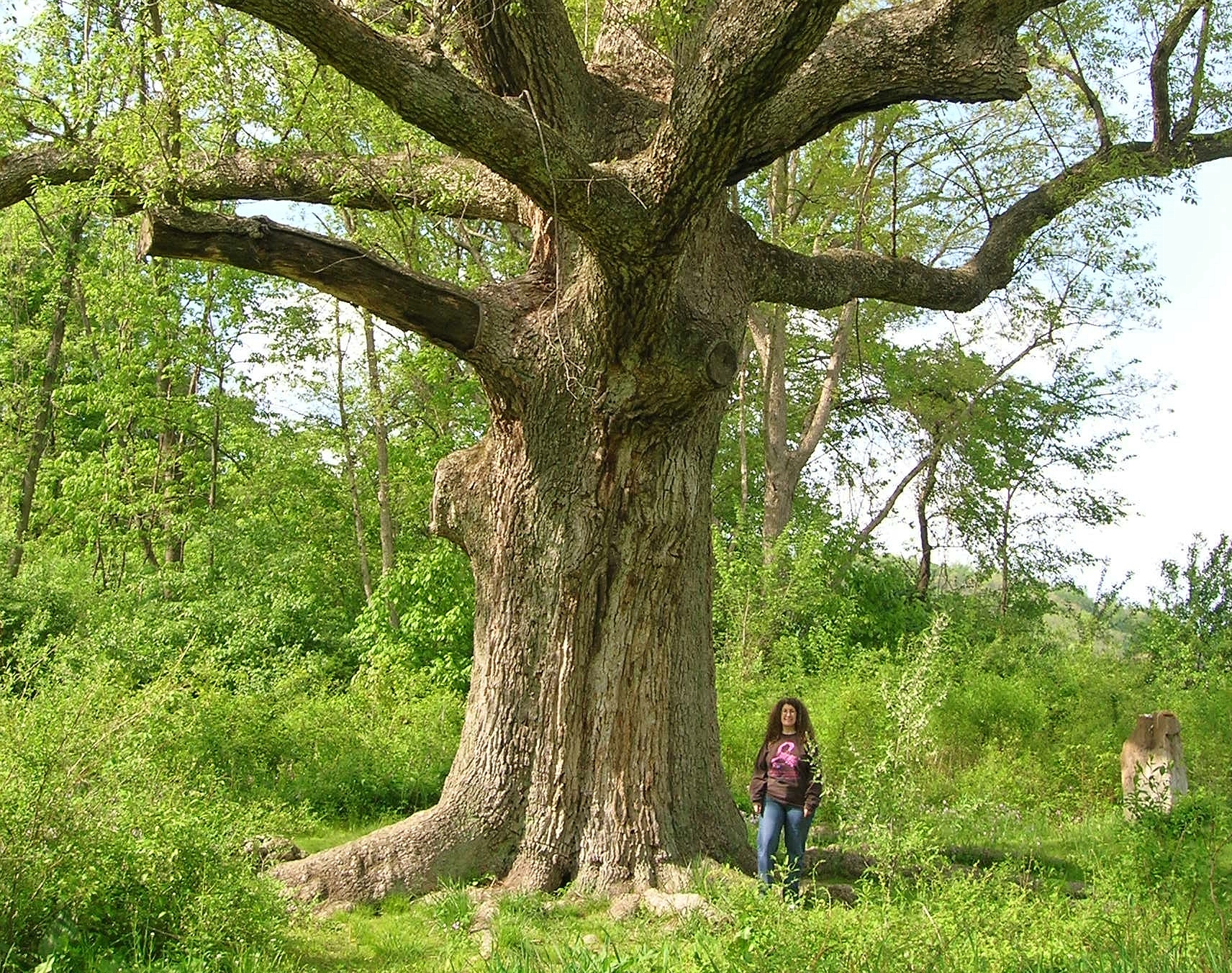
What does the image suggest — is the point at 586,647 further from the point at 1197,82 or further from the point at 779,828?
the point at 1197,82

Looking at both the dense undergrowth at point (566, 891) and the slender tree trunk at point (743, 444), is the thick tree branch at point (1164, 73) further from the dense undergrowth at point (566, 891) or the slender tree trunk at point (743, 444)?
the slender tree trunk at point (743, 444)

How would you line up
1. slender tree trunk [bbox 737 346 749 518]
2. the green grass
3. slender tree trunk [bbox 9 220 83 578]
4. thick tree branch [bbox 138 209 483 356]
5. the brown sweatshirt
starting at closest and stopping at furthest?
the green grass, thick tree branch [bbox 138 209 483 356], the brown sweatshirt, slender tree trunk [bbox 9 220 83 578], slender tree trunk [bbox 737 346 749 518]

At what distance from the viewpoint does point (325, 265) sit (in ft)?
22.7

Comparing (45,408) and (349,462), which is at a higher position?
(45,408)

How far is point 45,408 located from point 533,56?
15.9m

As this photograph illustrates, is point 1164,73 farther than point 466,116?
Yes

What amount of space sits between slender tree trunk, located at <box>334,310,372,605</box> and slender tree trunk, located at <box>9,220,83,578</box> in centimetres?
419

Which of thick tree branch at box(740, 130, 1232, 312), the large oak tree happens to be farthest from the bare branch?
the large oak tree

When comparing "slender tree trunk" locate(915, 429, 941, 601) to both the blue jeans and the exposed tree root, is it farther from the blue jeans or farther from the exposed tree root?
the exposed tree root

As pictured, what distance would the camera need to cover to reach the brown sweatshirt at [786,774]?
7.64 m

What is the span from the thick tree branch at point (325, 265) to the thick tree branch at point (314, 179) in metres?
0.93

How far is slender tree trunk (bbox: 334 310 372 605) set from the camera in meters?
18.3

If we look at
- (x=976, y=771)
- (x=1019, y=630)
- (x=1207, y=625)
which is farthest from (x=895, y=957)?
(x=1019, y=630)

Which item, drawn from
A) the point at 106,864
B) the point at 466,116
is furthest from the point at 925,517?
the point at 106,864
